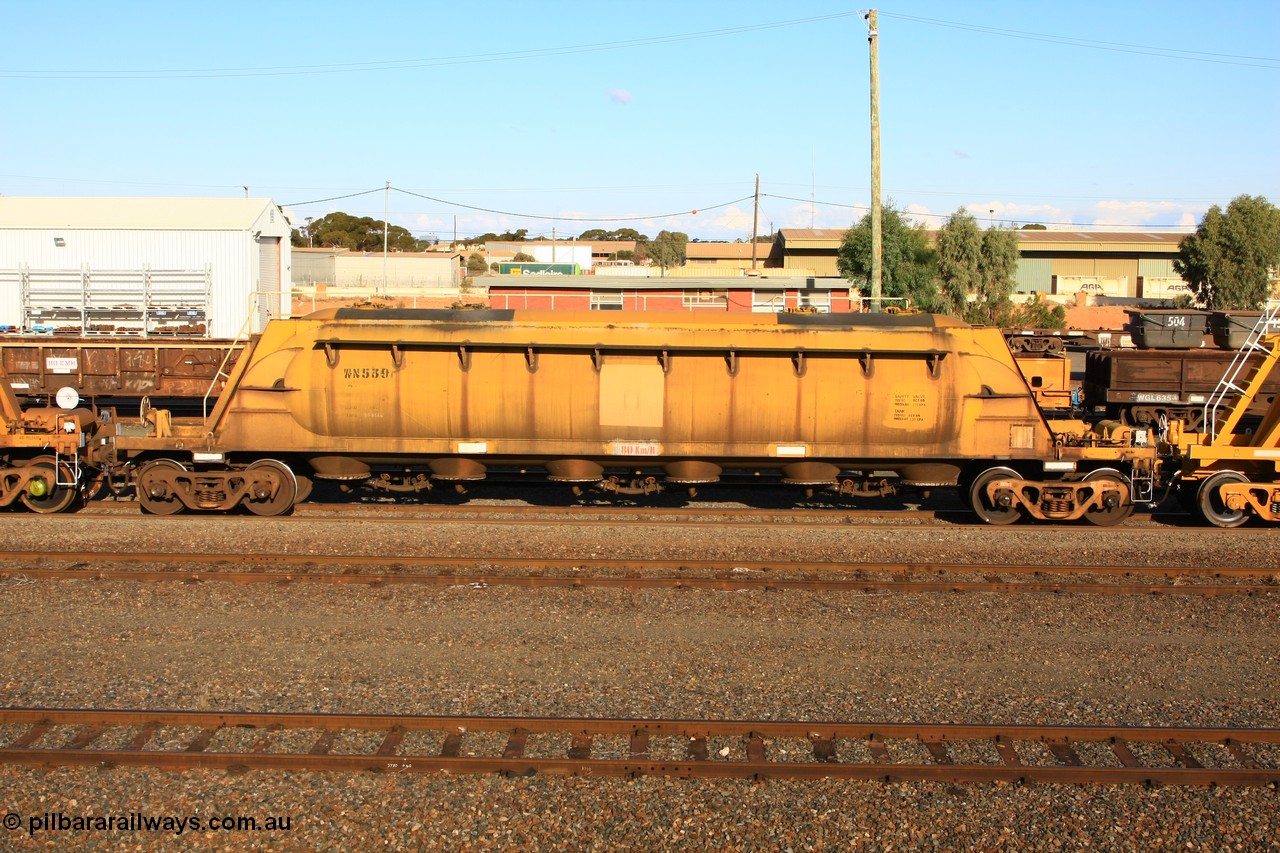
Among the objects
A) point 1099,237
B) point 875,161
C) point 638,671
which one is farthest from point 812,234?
point 638,671

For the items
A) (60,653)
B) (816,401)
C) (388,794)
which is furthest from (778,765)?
(816,401)

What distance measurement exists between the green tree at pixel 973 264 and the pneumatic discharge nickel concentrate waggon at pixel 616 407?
41.4 m

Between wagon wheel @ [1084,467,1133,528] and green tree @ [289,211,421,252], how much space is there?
332 ft

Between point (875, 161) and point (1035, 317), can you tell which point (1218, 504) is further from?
point (1035, 317)

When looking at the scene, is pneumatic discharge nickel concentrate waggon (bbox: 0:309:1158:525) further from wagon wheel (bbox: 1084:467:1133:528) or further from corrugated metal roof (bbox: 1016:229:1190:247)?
corrugated metal roof (bbox: 1016:229:1190:247)

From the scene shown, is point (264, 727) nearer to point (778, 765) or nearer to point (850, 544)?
point (778, 765)

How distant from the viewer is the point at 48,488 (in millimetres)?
13445

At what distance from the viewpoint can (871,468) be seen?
13.8 metres

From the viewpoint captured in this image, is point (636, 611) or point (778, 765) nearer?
point (778, 765)

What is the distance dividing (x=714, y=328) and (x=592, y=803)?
A: 8.43m

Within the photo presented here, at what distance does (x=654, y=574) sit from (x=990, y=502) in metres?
5.72

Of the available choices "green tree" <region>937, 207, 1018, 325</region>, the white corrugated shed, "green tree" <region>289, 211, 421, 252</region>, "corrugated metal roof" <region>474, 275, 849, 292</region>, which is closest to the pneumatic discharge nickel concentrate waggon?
the white corrugated shed

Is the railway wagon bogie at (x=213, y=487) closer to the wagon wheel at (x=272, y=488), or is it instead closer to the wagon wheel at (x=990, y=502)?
the wagon wheel at (x=272, y=488)

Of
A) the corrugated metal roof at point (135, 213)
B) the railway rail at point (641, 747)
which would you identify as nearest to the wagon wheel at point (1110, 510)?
the railway rail at point (641, 747)
